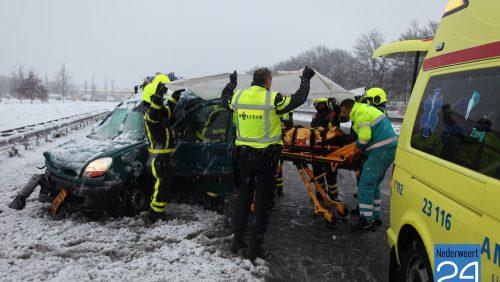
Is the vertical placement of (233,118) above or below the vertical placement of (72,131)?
above

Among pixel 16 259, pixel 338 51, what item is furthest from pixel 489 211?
pixel 338 51

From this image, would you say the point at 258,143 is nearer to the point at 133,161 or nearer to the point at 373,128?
the point at 373,128

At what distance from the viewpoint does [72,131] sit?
60.5 ft

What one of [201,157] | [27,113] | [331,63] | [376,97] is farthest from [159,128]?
[331,63]

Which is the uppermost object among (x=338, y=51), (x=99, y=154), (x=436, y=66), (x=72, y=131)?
(x=338, y=51)

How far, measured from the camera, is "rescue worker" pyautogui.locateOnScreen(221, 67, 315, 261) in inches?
174

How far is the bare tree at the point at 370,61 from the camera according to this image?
197ft

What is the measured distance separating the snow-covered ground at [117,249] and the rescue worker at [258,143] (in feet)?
1.12

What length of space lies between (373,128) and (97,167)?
12.2 ft

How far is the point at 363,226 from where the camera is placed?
5547mm

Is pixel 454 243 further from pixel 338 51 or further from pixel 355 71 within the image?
pixel 338 51

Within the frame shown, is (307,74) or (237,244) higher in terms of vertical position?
(307,74)

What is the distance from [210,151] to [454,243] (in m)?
4.16

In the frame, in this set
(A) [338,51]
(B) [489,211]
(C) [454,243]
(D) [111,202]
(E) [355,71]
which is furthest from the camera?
(A) [338,51]
